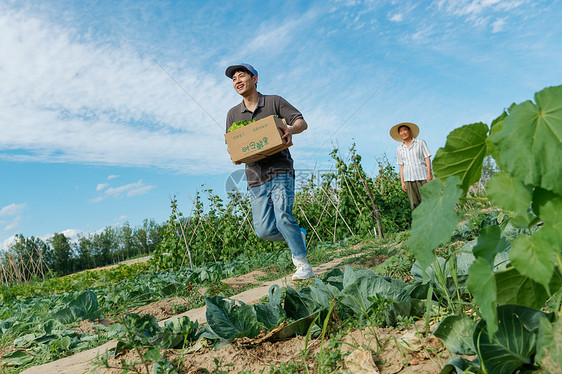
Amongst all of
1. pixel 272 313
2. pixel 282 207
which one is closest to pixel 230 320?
pixel 272 313

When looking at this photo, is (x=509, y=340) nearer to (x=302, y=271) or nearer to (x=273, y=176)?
(x=302, y=271)

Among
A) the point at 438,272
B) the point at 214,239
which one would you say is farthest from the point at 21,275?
the point at 438,272

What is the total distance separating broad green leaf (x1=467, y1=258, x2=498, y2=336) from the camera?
702 millimetres

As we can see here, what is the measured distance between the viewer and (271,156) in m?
3.79

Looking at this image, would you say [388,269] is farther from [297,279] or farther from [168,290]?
[168,290]

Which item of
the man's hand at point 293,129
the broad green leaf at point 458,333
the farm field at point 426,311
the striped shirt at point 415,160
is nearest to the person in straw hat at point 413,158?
the striped shirt at point 415,160

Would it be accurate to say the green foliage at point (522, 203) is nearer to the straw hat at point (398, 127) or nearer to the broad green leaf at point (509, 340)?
the broad green leaf at point (509, 340)

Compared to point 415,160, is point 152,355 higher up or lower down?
lower down

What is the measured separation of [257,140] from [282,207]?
0.70 metres

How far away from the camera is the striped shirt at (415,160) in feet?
20.5

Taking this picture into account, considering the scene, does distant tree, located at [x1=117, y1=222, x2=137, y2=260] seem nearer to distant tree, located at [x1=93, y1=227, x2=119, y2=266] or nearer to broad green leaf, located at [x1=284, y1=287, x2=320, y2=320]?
distant tree, located at [x1=93, y1=227, x2=119, y2=266]

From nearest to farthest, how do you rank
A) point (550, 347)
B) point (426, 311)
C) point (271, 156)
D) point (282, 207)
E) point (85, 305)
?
point (550, 347) → point (426, 311) → point (85, 305) → point (282, 207) → point (271, 156)

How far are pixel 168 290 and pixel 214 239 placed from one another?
4400mm

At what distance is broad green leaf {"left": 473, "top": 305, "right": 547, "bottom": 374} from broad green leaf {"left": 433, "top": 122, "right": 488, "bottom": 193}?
0.34 meters
